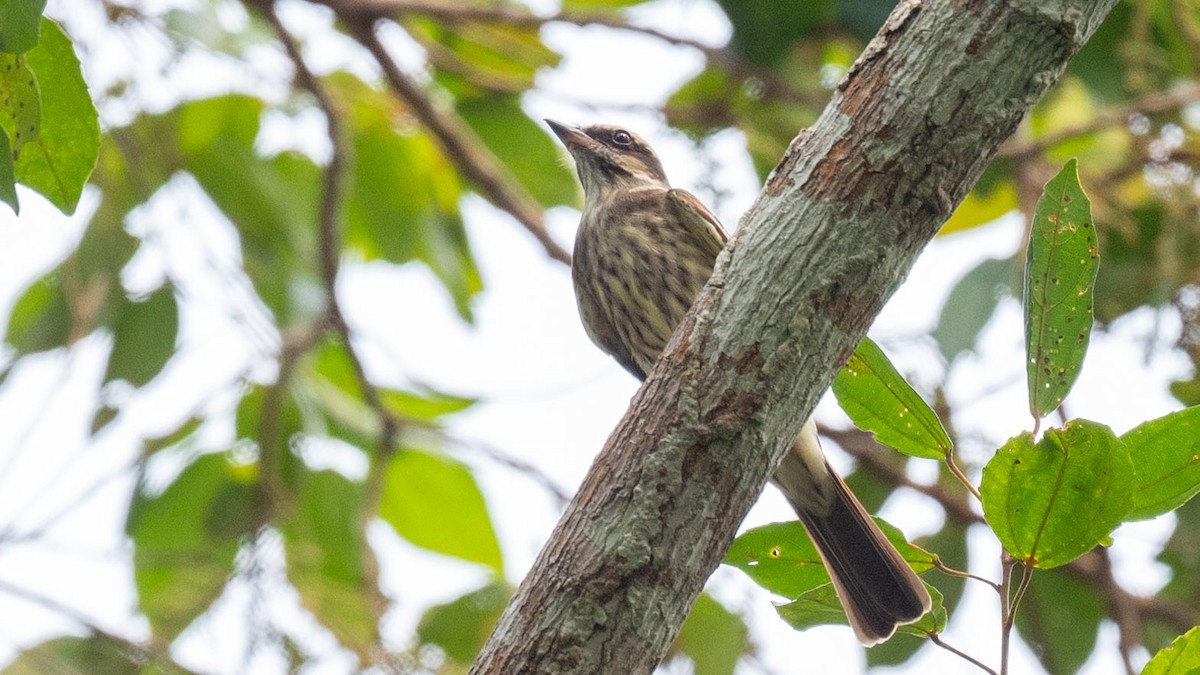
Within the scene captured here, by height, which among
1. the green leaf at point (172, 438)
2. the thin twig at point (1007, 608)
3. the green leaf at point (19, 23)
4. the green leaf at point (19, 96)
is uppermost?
the thin twig at point (1007, 608)

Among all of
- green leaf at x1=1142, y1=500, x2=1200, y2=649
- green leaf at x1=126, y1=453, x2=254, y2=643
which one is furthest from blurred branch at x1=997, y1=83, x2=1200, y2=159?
green leaf at x1=126, y1=453, x2=254, y2=643

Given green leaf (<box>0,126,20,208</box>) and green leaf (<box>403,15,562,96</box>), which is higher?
green leaf (<box>403,15,562,96</box>)

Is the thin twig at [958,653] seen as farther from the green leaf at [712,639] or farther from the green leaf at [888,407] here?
the green leaf at [712,639]

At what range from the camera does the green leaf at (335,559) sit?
425 cm

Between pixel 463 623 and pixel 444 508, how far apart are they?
0.75m

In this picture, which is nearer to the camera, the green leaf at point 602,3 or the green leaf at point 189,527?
the green leaf at point 189,527

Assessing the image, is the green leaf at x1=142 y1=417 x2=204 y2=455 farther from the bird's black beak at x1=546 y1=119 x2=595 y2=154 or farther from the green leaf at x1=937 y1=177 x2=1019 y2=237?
the green leaf at x1=937 y1=177 x2=1019 y2=237

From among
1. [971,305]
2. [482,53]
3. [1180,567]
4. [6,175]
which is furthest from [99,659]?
[1180,567]

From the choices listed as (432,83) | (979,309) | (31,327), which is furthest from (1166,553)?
(31,327)

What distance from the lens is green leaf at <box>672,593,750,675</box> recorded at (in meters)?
4.33

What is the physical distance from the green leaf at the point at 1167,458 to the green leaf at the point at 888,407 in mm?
288

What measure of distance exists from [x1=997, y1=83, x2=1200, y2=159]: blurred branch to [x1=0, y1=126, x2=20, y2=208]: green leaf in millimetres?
3215

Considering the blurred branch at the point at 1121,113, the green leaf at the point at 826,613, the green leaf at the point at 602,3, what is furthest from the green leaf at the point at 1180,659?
the green leaf at the point at 602,3

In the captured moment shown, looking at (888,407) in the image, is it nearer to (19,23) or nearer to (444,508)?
(19,23)
